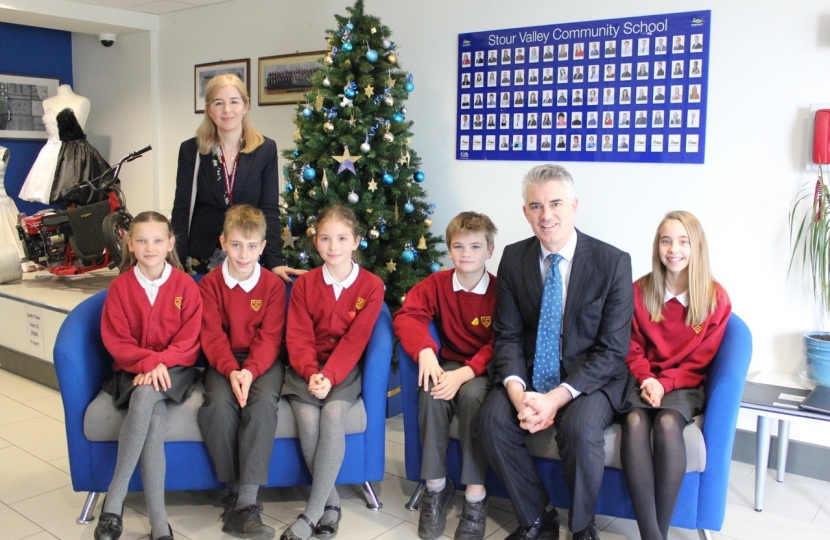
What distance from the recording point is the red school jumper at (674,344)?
243 centimetres

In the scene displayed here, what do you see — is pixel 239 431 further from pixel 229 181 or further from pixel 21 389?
pixel 21 389

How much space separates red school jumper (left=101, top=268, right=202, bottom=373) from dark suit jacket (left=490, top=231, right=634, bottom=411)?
1.09 meters

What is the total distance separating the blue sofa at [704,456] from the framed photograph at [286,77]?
3072 mm

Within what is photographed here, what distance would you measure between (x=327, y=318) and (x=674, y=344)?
3.99ft

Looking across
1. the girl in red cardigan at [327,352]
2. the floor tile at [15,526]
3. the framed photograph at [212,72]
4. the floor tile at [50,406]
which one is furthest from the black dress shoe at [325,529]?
the framed photograph at [212,72]

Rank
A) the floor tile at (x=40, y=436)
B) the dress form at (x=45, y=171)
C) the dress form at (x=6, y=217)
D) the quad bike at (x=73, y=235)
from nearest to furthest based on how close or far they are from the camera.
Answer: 1. the floor tile at (x=40, y=436)
2. the quad bike at (x=73, y=235)
3. the dress form at (x=6, y=217)
4. the dress form at (x=45, y=171)

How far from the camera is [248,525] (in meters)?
2.39

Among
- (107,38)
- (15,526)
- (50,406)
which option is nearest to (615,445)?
(15,526)

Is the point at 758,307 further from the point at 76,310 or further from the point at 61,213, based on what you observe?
the point at 61,213

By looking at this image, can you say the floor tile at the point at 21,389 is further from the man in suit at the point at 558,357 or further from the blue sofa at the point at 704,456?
the blue sofa at the point at 704,456

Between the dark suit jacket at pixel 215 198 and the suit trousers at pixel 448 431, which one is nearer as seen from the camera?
Result: the suit trousers at pixel 448 431

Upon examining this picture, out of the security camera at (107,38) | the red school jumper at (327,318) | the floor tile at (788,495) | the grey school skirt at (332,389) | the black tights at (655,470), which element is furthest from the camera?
the security camera at (107,38)

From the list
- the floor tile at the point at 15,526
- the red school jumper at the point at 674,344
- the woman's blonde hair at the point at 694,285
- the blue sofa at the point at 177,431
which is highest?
the woman's blonde hair at the point at 694,285

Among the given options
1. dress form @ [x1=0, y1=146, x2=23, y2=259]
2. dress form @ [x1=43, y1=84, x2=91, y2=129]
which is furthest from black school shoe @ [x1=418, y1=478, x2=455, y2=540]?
dress form @ [x1=43, y1=84, x2=91, y2=129]
